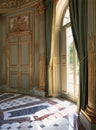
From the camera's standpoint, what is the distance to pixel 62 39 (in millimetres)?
5453

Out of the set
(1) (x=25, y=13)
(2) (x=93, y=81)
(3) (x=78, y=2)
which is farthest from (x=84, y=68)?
(1) (x=25, y=13)

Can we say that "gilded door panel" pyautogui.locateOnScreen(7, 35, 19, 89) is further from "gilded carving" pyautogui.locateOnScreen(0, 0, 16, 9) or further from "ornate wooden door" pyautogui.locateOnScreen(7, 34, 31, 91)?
"gilded carving" pyautogui.locateOnScreen(0, 0, 16, 9)

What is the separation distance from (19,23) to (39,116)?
4.04m

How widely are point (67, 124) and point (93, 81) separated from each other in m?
0.97

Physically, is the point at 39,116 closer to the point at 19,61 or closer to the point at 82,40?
the point at 82,40

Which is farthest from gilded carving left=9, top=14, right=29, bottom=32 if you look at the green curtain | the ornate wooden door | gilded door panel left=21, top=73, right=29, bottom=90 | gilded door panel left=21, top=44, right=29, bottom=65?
the green curtain

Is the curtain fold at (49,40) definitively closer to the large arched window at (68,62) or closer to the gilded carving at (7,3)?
the large arched window at (68,62)

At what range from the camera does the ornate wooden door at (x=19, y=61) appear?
6.35 m

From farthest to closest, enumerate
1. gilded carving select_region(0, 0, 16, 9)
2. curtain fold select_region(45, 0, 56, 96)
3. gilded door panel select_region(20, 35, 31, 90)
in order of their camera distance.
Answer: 1. gilded door panel select_region(20, 35, 31, 90)
2. gilded carving select_region(0, 0, 16, 9)
3. curtain fold select_region(45, 0, 56, 96)

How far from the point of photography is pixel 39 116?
3559mm

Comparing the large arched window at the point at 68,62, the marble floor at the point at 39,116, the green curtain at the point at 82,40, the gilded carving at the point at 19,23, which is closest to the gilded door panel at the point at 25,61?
the gilded carving at the point at 19,23

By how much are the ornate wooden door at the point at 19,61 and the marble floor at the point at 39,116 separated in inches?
72.3

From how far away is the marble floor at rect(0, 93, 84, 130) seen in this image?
3.01 metres

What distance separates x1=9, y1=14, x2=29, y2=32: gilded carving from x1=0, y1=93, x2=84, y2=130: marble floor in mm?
2975
